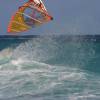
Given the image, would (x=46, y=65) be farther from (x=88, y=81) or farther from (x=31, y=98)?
(x=31, y=98)

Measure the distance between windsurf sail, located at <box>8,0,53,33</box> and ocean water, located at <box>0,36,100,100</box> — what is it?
1742 millimetres

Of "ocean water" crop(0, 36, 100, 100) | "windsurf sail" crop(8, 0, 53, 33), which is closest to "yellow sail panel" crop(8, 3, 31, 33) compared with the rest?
"windsurf sail" crop(8, 0, 53, 33)

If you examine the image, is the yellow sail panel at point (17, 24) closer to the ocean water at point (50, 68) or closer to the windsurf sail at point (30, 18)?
the windsurf sail at point (30, 18)

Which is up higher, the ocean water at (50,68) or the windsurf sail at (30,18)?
the windsurf sail at (30,18)

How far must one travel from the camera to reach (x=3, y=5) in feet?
61.5

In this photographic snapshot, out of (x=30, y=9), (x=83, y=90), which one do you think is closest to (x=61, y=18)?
(x=30, y=9)

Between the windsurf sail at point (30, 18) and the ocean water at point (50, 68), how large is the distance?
5.72 ft

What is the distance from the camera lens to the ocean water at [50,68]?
13.8 meters

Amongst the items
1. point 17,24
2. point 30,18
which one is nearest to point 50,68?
point 30,18

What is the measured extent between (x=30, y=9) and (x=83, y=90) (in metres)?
3.10

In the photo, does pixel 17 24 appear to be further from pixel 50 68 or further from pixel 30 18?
pixel 50 68

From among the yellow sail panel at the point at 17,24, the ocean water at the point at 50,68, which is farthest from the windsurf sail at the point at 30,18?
the ocean water at the point at 50,68

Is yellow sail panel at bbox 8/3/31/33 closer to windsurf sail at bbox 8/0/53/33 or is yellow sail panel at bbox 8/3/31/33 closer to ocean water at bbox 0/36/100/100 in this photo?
windsurf sail at bbox 8/0/53/33

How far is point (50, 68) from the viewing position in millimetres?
17156
